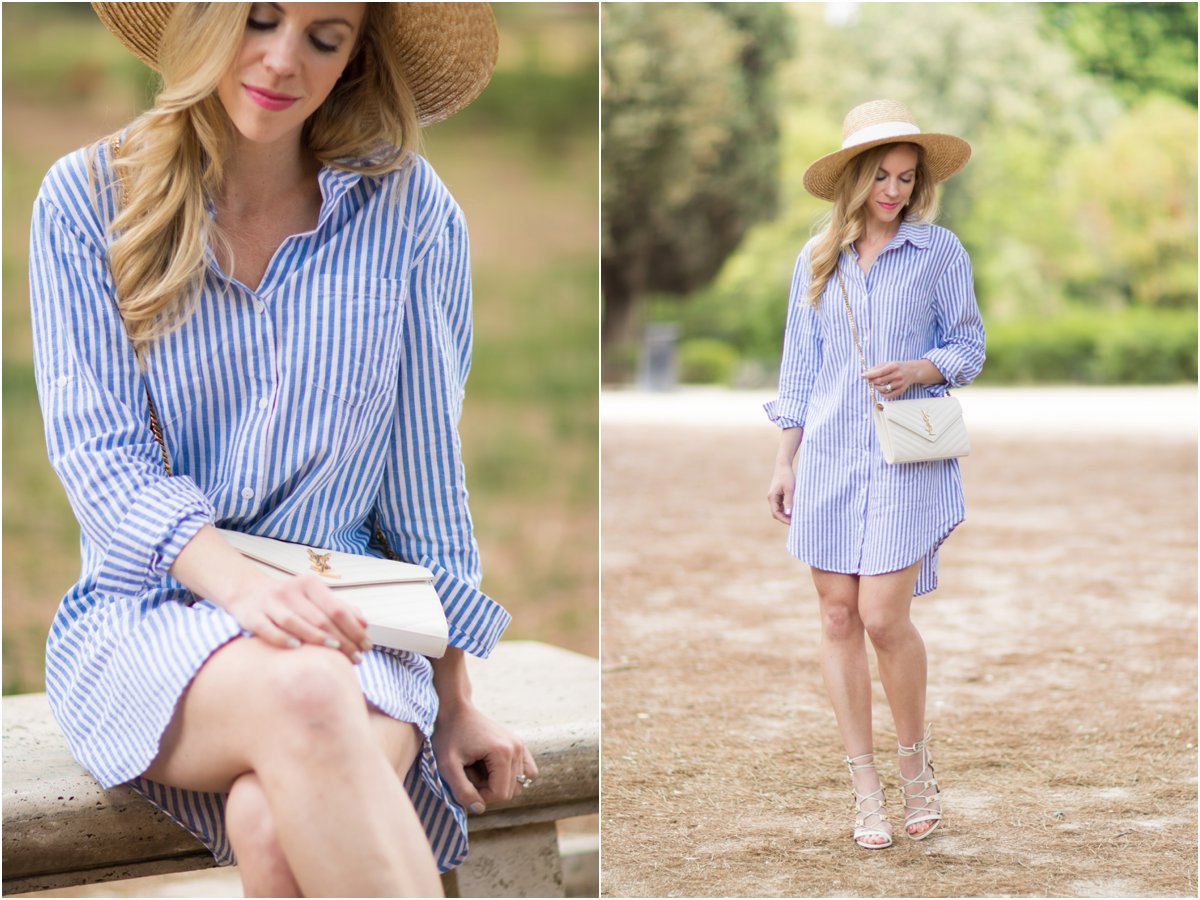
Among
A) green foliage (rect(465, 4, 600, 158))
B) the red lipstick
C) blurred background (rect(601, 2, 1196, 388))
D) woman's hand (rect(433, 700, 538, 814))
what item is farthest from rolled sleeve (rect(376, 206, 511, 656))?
blurred background (rect(601, 2, 1196, 388))

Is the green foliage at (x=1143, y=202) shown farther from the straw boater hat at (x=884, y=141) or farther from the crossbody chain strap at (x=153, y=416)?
the crossbody chain strap at (x=153, y=416)

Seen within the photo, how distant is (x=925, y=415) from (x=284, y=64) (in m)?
1.69

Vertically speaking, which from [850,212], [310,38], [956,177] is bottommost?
[850,212]

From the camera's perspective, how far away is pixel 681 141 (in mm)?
22969

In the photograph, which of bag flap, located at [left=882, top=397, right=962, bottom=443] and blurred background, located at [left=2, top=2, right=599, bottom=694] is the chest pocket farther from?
bag flap, located at [left=882, top=397, right=962, bottom=443]

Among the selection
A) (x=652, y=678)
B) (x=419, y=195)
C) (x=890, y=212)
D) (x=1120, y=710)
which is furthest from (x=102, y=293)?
(x=1120, y=710)

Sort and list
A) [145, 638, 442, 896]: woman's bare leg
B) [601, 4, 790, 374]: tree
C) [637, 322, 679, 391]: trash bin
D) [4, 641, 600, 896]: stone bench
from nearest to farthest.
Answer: [145, 638, 442, 896]: woman's bare leg, [4, 641, 600, 896]: stone bench, [637, 322, 679, 391]: trash bin, [601, 4, 790, 374]: tree

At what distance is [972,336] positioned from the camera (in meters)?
3.32

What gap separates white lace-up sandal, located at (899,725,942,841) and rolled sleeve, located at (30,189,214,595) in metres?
1.90

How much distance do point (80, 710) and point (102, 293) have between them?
0.67 m

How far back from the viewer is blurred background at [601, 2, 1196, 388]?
75.8 ft

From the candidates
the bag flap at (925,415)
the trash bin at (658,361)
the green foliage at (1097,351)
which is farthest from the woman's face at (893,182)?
the green foliage at (1097,351)

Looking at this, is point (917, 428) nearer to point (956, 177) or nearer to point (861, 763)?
point (861, 763)

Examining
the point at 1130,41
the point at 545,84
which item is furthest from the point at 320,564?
the point at 1130,41
